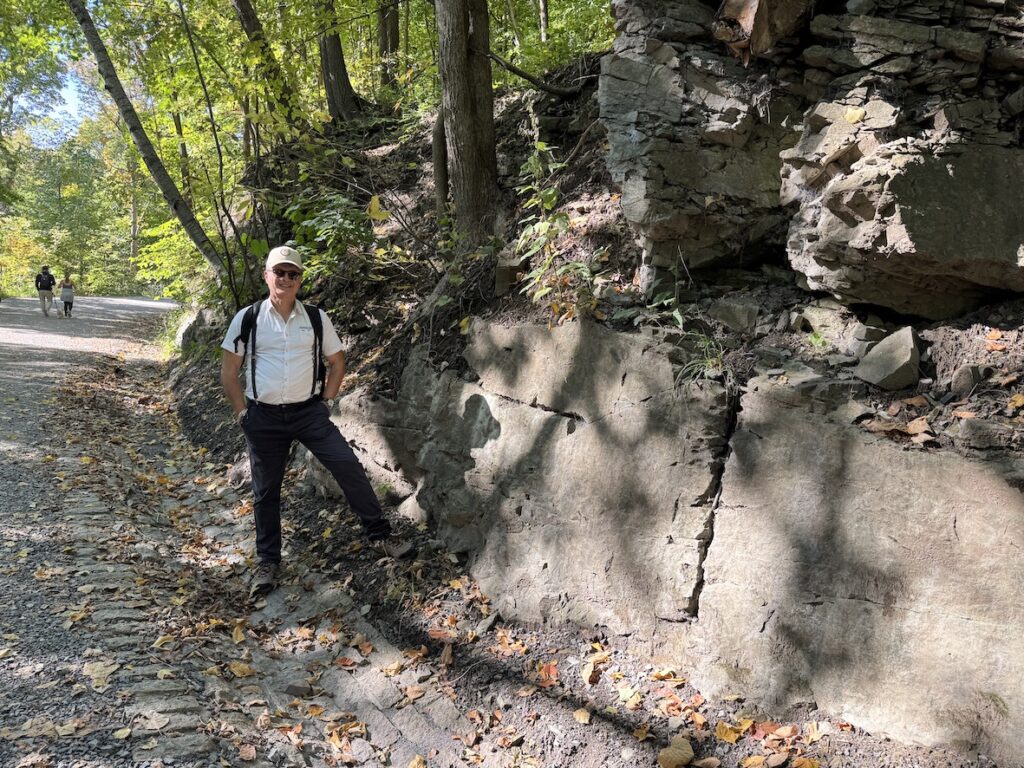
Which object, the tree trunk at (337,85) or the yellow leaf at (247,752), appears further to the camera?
the tree trunk at (337,85)

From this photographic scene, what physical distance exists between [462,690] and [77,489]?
4.52m

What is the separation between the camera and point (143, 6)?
1195 cm

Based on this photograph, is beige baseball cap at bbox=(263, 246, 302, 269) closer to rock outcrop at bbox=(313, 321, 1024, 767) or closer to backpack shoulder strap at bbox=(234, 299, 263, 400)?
backpack shoulder strap at bbox=(234, 299, 263, 400)

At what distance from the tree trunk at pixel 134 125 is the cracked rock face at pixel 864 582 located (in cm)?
886

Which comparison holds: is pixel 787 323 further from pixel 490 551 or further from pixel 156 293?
pixel 156 293

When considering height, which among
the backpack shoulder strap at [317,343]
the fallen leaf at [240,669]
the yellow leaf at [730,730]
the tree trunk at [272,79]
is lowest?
the fallen leaf at [240,669]

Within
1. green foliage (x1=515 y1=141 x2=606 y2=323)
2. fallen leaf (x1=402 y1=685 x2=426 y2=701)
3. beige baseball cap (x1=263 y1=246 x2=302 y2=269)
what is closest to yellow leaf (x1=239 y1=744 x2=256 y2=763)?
fallen leaf (x1=402 y1=685 x2=426 y2=701)

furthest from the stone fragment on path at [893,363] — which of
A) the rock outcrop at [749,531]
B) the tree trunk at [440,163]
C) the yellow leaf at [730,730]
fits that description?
the tree trunk at [440,163]

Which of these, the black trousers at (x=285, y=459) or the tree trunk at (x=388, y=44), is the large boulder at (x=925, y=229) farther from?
the tree trunk at (x=388, y=44)

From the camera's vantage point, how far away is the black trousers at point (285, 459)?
4.99 m

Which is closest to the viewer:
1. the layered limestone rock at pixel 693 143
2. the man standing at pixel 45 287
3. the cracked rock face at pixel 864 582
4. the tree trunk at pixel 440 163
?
the cracked rock face at pixel 864 582

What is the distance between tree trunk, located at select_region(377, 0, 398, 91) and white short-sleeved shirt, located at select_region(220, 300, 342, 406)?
9266 mm

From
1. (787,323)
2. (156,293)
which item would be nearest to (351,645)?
(787,323)

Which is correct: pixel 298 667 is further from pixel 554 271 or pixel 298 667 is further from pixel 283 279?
pixel 554 271
